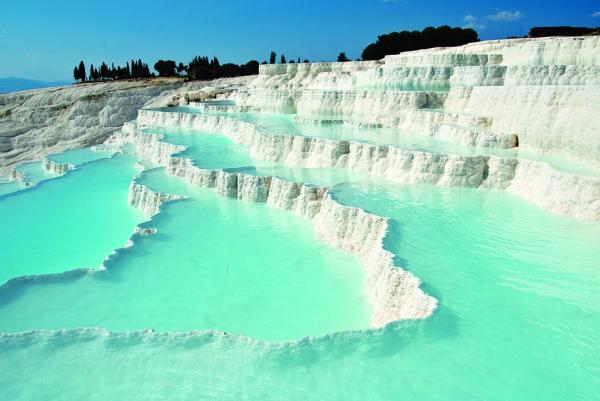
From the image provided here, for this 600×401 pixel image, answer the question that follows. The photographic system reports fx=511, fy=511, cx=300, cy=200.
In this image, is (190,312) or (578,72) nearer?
(190,312)

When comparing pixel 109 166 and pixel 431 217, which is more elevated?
pixel 431 217

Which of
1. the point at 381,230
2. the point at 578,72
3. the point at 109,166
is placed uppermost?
the point at 578,72

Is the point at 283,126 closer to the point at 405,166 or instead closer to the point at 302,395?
the point at 405,166

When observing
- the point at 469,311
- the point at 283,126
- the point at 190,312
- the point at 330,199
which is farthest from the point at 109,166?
the point at 469,311

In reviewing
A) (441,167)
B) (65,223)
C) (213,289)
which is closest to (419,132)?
(441,167)

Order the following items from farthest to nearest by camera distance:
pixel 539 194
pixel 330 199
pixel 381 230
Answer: pixel 330 199 → pixel 539 194 → pixel 381 230

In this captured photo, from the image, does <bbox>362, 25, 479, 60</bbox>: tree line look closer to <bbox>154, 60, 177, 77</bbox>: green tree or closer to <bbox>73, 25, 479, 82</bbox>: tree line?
<bbox>73, 25, 479, 82</bbox>: tree line

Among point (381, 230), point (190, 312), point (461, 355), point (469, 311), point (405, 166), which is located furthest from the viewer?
point (405, 166)
